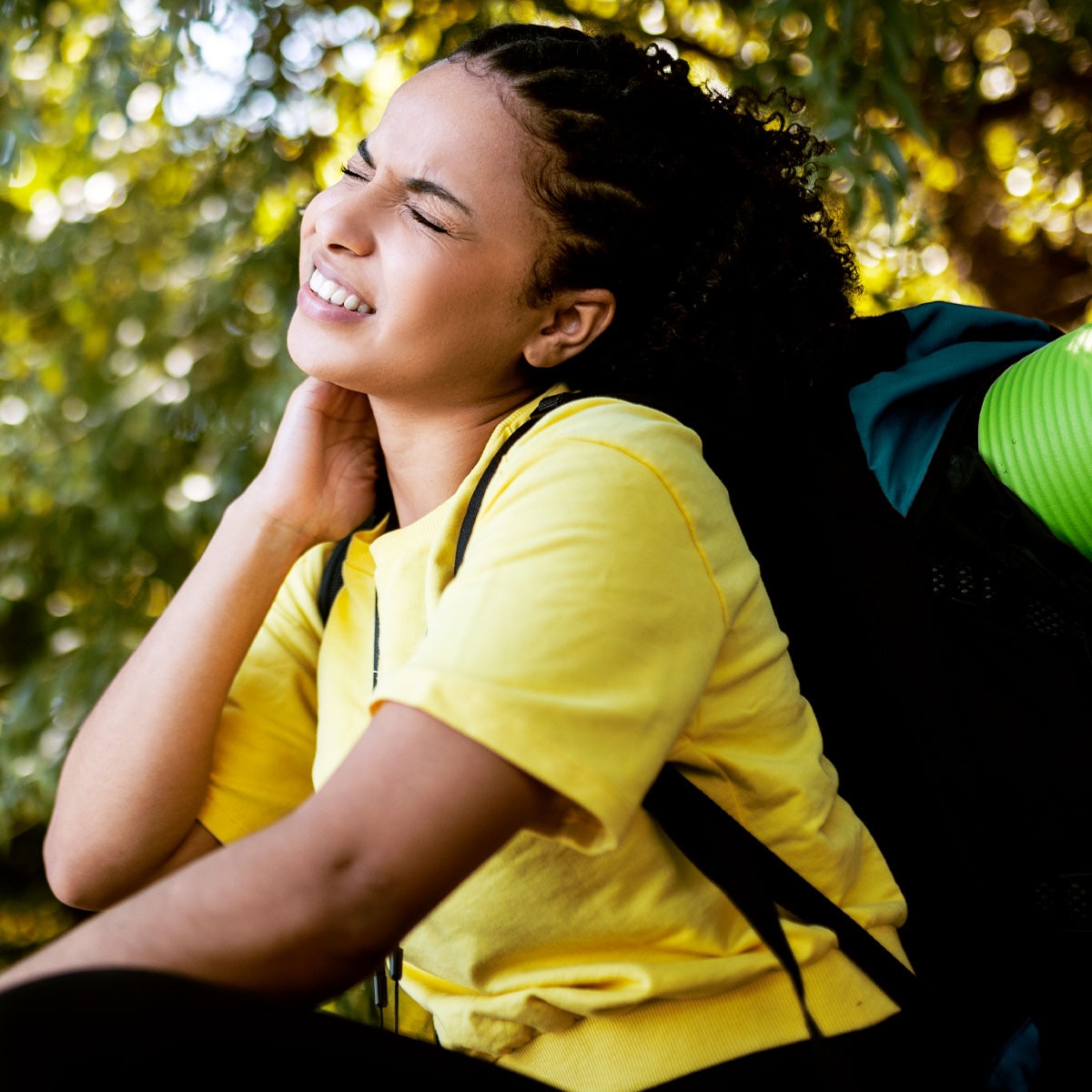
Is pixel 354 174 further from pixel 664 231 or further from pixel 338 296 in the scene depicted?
pixel 664 231

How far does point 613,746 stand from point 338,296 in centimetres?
75

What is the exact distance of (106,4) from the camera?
226 centimetres

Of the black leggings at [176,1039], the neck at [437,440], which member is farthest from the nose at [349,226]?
the black leggings at [176,1039]

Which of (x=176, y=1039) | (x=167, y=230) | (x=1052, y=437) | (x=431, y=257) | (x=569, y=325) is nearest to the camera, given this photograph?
(x=176, y=1039)

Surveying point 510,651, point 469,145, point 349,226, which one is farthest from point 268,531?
point 510,651

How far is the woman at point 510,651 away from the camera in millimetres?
820

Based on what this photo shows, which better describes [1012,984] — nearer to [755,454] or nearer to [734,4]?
[755,454]

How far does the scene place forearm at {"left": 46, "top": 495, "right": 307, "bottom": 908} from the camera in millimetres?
1410

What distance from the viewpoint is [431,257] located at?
134 cm

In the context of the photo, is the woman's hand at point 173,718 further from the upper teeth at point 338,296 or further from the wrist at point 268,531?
the upper teeth at point 338,296

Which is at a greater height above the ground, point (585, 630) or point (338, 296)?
point (338, 296)

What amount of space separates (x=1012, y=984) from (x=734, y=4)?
192 centimetres

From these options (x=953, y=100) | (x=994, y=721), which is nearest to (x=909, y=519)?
(x=994, y=721)

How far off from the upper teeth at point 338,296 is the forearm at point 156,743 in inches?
13.9
